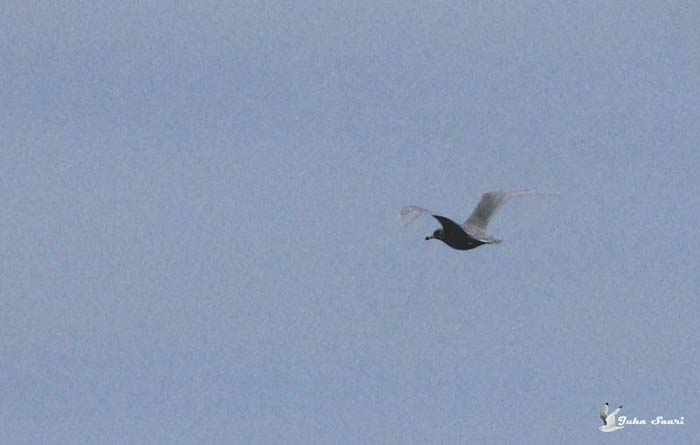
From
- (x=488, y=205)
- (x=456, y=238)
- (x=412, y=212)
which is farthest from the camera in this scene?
(x=488, y=205)

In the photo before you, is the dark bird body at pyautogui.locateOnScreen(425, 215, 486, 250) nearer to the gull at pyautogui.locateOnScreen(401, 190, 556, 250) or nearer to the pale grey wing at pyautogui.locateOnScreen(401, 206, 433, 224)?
the gull at pyautogui.locateOnScreen(401, 190, 556, 250)

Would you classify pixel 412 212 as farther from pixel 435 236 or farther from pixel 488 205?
pixel 488 205

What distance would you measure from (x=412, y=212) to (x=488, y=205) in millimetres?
11327

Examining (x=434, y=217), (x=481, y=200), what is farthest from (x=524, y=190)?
(x=434, y=217)

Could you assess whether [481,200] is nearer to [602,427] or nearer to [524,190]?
[524,190]

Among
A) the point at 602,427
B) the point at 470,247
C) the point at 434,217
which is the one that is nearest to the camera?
the point at 434,217

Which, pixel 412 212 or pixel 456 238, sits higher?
pixel 456 238

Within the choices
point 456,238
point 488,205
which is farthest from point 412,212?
point 488,205

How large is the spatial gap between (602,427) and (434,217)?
2091 cm

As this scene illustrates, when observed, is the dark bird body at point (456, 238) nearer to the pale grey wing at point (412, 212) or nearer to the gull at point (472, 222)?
the gull at point (472, 222)

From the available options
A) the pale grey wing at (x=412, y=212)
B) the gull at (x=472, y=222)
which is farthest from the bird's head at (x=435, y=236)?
the pale grey wing at (x=412, y=212)

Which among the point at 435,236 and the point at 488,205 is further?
the point at 488,205

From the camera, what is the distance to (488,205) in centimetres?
6675

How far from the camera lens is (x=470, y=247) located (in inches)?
2507
